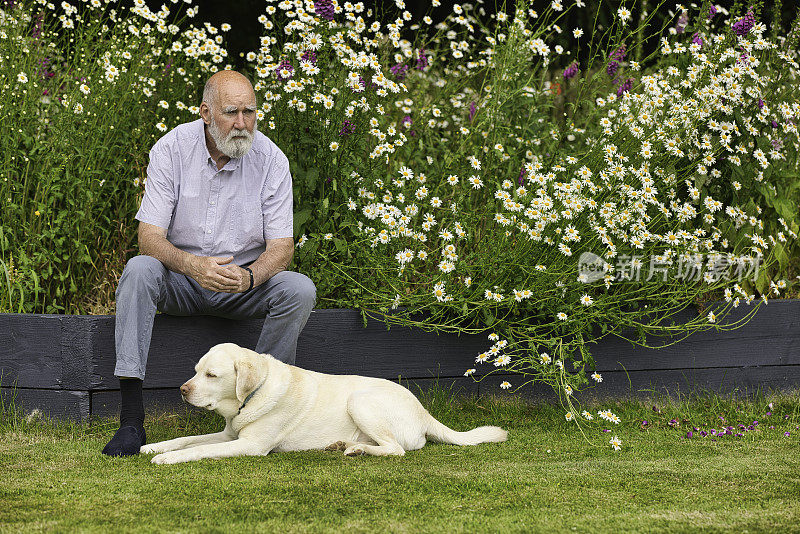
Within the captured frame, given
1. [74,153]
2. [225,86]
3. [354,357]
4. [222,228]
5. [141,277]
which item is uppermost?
[225,86]

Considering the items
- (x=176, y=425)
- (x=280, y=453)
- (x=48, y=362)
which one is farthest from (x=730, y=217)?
(x=48, y=362)

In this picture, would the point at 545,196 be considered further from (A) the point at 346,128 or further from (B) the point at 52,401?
(B) the point at 52,401

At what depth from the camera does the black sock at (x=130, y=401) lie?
350 centimetres

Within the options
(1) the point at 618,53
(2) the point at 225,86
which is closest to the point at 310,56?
(2) the point at 225,86

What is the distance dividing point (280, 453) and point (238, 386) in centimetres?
36

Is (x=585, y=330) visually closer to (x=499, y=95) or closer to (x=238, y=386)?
(x=499, y=95)

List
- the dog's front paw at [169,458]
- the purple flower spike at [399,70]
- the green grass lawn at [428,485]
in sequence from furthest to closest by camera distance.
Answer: the purple flower spike at [399,70], the dog's front paw at [169,458], the green grass lawn at [428,485]

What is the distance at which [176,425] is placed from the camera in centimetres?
384

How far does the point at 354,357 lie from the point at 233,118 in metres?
1.21

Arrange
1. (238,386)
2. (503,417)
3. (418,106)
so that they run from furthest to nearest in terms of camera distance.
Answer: (418,106), (503,417), (238,386)

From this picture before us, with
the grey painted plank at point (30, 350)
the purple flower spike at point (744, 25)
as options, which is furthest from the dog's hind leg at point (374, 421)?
the purple flower spike at point (744, 25)

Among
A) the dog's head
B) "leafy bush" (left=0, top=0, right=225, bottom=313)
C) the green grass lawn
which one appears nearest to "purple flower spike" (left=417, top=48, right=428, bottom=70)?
"leafy bush" (left=0, top=0, right=225, bottom=313)

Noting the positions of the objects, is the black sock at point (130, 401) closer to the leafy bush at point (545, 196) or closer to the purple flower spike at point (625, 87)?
the leafy bush at point (545, 196)

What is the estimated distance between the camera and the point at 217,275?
11.9ft
